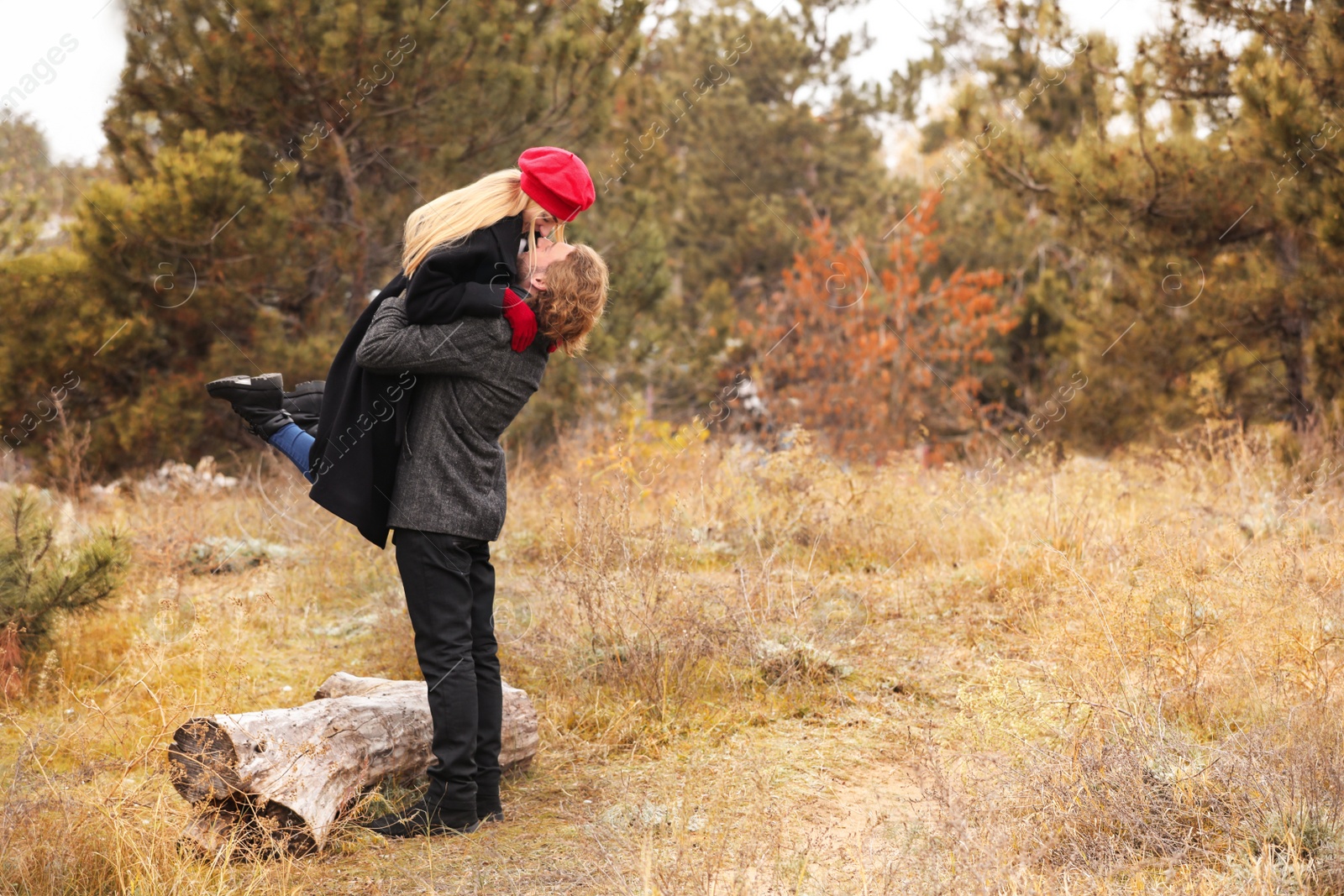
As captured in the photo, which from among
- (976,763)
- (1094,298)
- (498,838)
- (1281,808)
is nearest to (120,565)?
(498,838)

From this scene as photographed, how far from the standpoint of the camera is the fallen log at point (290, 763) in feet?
9.18

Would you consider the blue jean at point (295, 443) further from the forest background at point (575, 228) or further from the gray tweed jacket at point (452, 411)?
the forest background at point (575, 228)

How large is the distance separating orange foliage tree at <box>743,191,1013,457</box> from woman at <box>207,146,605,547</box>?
9.21 m

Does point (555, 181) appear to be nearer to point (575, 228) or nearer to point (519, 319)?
point (519, 319)

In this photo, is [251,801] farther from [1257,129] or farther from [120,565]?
[1257,129]

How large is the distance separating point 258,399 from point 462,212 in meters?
0.81

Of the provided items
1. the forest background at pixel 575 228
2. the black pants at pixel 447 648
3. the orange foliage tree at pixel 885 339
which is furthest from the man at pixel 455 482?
the orange foliage tree at pixel 885 339

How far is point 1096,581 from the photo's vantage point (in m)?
4.74

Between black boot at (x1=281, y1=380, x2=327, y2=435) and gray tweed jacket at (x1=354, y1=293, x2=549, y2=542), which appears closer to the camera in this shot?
gray tweed jacket at (x1=354, y1=293, x2=549, y2=542)

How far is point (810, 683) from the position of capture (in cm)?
425

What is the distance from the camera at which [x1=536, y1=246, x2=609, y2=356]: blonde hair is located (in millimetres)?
3014

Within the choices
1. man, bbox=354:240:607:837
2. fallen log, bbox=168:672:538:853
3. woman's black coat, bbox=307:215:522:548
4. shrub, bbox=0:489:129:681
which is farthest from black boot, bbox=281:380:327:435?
shrub, bbox=0:489:129:681

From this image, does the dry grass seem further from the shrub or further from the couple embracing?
the couple embracing

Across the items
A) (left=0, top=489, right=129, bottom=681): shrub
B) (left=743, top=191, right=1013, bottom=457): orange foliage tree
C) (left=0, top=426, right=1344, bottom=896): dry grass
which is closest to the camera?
(left=0, top=426, right=1344, bottom=896): dry grass
